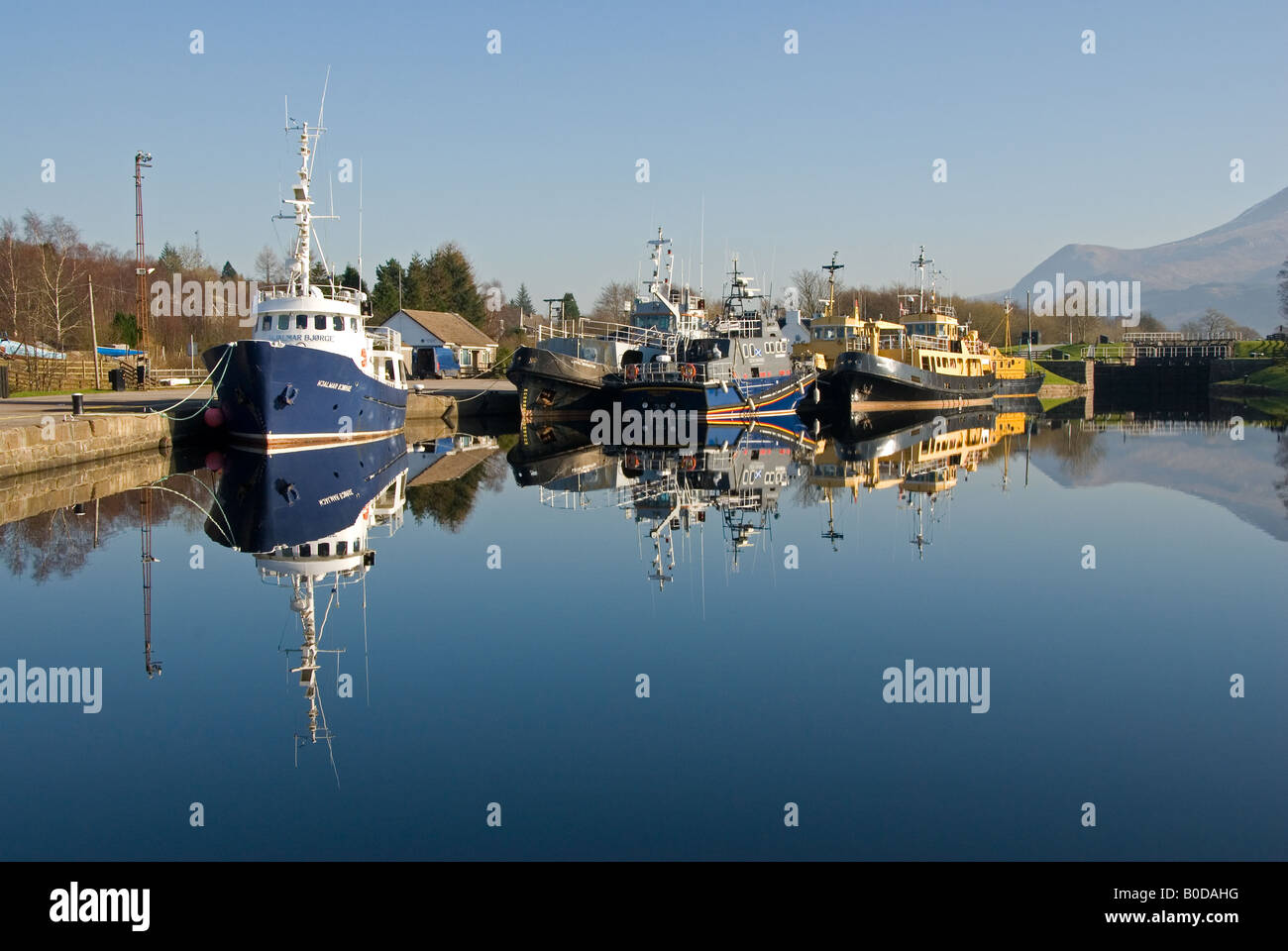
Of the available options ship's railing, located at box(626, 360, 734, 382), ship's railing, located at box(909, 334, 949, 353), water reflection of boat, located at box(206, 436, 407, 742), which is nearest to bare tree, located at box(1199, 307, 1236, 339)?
ship's railing, located at box(909, 334, 949, 353)

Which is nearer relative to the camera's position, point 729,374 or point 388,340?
point 388,340

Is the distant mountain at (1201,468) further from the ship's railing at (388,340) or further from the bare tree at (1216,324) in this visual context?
the bare tree at (1216,324)

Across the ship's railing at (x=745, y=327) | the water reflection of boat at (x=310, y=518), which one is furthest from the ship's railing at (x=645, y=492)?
the ship's railing at (x=745, y=327)

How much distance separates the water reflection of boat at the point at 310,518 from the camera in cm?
1247

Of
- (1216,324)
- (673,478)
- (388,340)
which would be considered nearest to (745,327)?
(388,340)

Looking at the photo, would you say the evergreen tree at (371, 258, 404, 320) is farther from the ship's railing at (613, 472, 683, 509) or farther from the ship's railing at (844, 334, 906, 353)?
the ship's railing at (613, 472, 683, 509)

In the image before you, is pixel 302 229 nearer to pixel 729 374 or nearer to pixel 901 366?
pixel 729 374

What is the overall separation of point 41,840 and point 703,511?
48.5ft

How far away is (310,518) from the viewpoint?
18547mm

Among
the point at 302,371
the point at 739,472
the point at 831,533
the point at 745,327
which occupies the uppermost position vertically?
the point at 745,327

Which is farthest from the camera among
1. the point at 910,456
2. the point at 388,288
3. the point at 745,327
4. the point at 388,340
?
the point at 388,288
